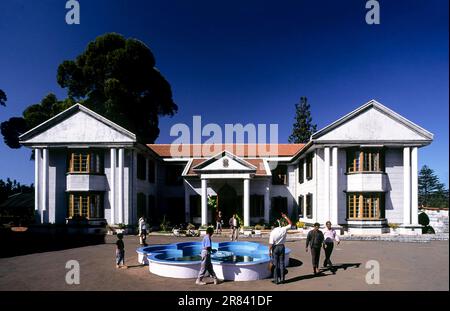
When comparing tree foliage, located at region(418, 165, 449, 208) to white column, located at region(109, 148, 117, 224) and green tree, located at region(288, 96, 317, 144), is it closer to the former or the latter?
green tree, located at region(288, 96, 317, 144)

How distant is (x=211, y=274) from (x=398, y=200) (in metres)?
19.2

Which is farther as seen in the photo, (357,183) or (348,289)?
(357,183)

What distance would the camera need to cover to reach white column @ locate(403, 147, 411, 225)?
2400cm

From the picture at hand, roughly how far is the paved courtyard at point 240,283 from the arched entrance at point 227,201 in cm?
1247

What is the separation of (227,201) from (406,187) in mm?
14095

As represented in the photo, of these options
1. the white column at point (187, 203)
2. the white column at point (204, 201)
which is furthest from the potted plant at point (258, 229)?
the white column at point (187, 203)

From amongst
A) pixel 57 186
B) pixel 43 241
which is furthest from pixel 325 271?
pixel 57 186

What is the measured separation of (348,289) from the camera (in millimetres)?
9852

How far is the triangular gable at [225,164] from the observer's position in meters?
27.0

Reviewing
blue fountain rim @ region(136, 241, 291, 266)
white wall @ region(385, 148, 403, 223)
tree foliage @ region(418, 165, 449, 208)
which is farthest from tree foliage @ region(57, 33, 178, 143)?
tree foliage @ region(418, 165, 449, 208)

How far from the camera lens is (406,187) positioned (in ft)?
79.1
